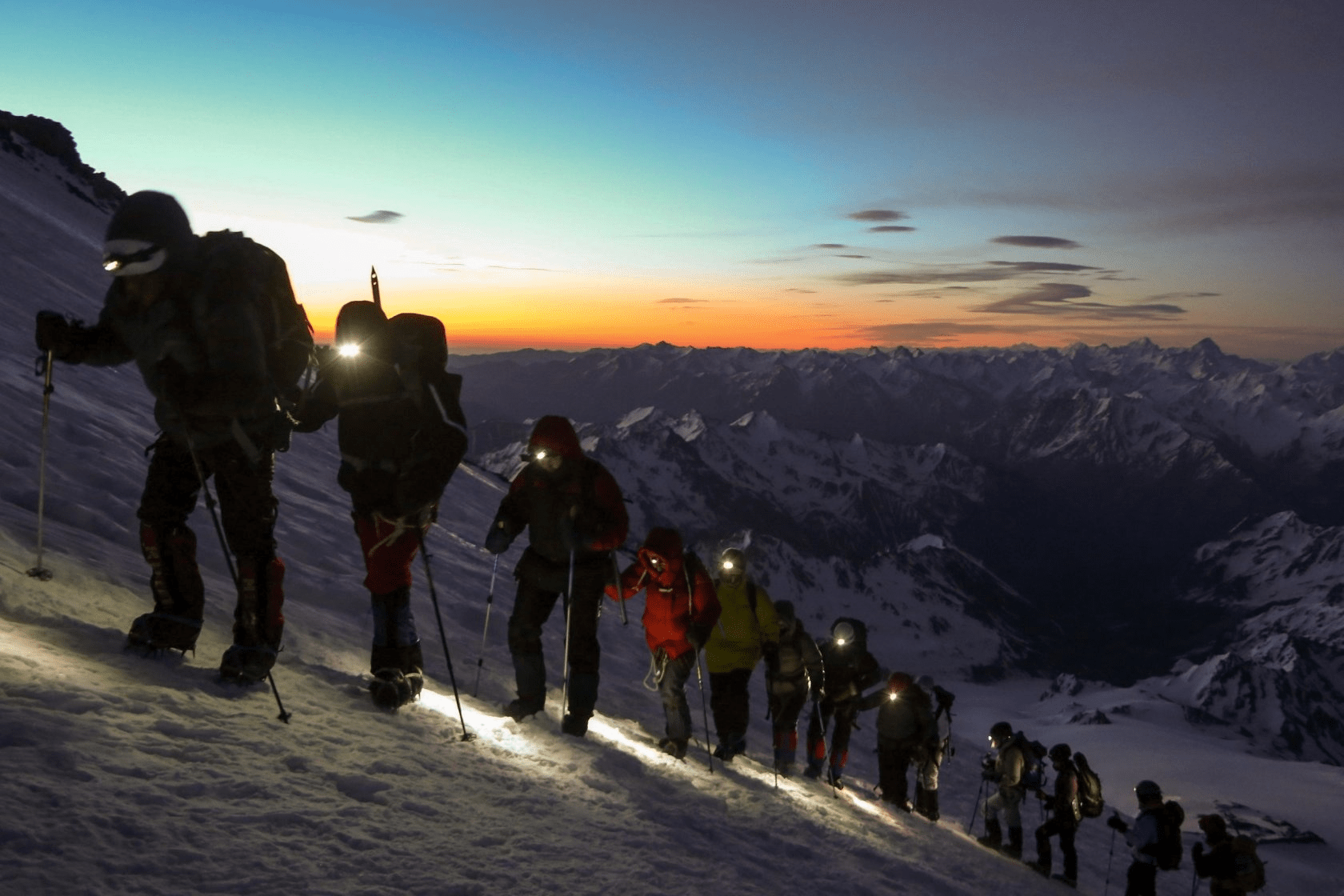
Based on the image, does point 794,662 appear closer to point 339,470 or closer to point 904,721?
point 904,721

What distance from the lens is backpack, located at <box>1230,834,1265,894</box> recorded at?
1064 cm

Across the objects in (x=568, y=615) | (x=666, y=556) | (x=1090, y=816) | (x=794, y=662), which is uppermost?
A: (x=666, y=556)

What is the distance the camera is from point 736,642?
9469 millimetres

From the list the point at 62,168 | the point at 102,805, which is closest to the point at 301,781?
the point at 102,805

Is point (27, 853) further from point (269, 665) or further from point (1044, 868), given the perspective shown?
point (1044, 868)

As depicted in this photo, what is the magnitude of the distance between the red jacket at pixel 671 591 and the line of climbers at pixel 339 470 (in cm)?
2

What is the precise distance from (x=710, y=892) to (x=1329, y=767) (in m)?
213

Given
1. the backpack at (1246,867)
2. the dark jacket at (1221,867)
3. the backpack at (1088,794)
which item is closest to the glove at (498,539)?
the backpack at (1088,794)

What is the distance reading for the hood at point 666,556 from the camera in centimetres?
821

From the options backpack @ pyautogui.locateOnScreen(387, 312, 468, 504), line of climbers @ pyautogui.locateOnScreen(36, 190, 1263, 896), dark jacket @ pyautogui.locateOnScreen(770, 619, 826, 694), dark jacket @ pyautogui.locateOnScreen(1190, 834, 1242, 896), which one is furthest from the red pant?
dark jacket @ pyautogui.locateOnScreen(1190, 834, 1242, 896)

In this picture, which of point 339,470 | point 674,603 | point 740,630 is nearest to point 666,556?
point 674,603

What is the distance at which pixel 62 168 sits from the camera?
234 ft

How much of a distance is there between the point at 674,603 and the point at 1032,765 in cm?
711

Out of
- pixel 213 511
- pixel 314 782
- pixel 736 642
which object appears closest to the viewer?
A: pixel 314 782
